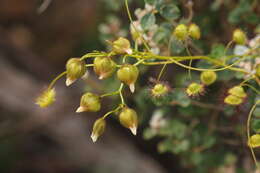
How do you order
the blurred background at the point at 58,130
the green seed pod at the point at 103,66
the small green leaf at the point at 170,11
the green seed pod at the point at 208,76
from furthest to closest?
the blurred background at the point at 58,130 < the small green leaf at the point at 170,11 < the green seed pod at the point at 208,76 < the green seed pod at the point at 103,66

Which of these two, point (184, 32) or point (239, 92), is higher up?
point (184, 32)

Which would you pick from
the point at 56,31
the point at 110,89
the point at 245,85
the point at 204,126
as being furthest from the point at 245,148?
the point at 56,31

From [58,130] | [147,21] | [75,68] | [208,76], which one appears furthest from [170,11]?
[58,130]

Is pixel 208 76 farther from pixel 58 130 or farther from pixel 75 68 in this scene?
pixel 58 130

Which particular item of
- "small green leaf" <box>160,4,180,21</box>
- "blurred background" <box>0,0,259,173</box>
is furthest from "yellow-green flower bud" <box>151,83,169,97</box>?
"blurred background" <box>0,0,259,173</box>

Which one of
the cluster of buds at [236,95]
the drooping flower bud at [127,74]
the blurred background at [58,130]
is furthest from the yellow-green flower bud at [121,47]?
the blurred background at [58,130]

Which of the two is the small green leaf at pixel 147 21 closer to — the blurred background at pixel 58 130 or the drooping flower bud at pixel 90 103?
the drooping flower bud at pixel 90 103

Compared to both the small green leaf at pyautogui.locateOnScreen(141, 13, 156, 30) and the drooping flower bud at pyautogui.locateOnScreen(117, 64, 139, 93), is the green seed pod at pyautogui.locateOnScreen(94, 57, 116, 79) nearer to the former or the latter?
the drooping flower bud at pyautogui.locateOnScreen(117, 64, 139, 93)

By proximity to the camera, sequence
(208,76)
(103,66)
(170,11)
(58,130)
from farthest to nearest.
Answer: (58,130) < (170,11) < (208,76) < (103,66)
